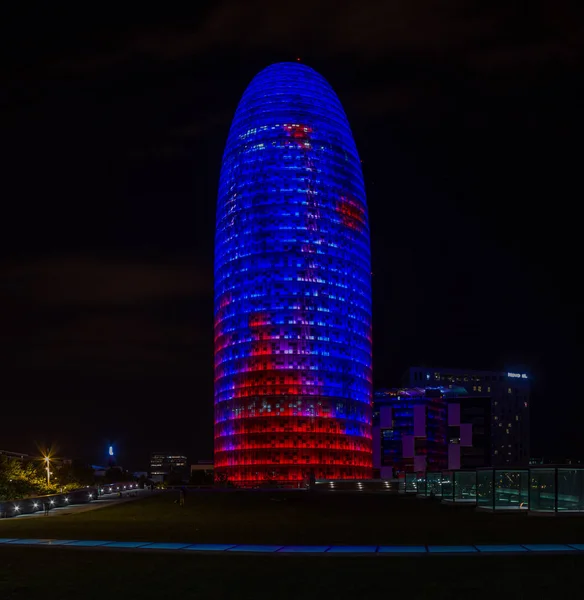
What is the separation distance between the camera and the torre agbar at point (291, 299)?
169 metres

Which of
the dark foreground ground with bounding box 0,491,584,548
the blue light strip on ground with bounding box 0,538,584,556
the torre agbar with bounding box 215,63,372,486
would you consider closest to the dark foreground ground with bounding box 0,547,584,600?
the blue light strip on ground with bounding box 0,538,584,556

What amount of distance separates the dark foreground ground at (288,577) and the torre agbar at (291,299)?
472 feet

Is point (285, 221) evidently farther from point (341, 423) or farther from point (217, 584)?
point (217, 584)

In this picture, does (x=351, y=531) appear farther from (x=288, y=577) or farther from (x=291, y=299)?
(x=291, y=299)

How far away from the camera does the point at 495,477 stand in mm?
37719

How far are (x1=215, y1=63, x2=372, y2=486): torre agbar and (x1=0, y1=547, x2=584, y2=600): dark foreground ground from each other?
14396cm

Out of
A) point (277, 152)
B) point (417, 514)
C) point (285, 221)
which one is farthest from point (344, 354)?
point (417, 514)

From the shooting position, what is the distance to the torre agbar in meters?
169

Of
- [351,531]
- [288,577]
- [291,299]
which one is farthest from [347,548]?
[291,299]

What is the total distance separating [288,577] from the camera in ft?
58.0

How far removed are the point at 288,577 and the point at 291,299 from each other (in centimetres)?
15369

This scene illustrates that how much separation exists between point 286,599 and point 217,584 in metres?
2.01

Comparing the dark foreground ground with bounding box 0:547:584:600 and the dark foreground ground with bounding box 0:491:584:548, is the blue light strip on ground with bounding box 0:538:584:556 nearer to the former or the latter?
the dark foreground ground with bounding box 0:547:584:600

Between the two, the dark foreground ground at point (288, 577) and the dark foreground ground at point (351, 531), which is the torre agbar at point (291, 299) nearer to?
the dark foreground ground at point (351, 531)
